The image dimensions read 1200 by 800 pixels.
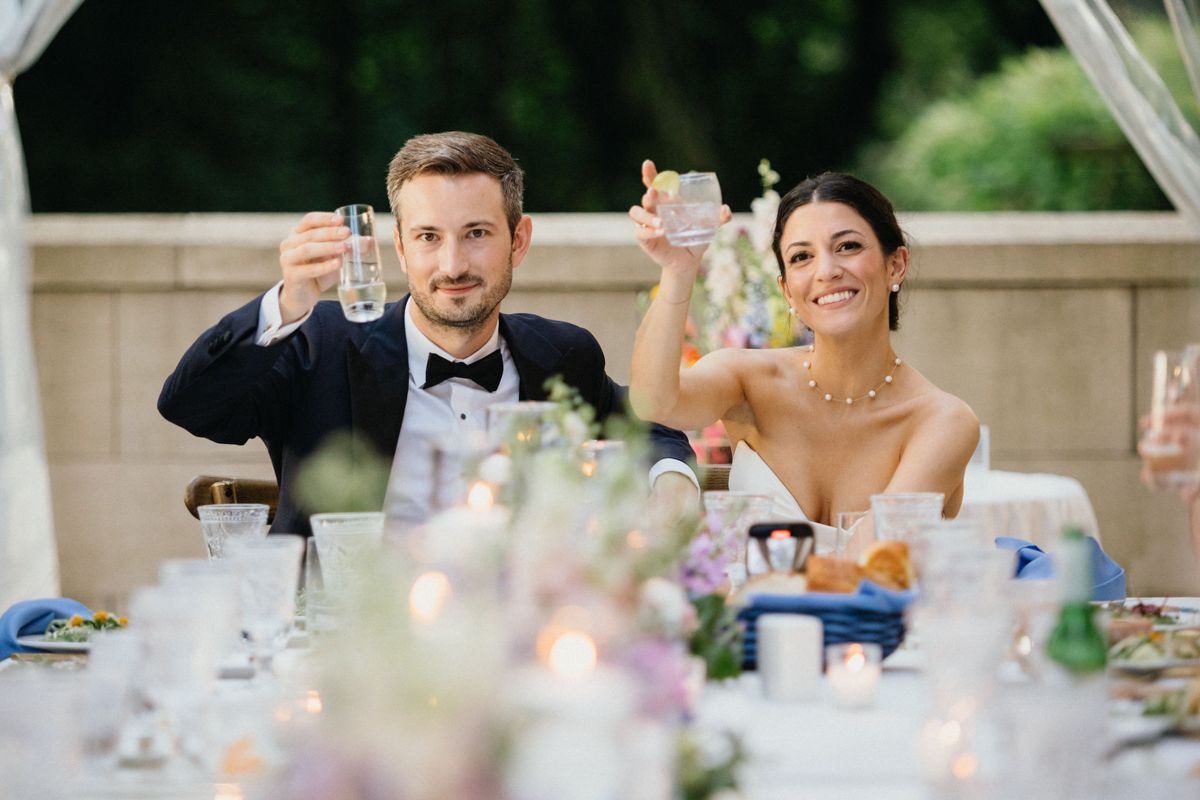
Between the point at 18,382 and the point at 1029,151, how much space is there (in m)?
7.97

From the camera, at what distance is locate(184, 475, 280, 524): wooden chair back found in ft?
10.00

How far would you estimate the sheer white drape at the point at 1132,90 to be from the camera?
13.9ft

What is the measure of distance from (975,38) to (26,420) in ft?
32.8

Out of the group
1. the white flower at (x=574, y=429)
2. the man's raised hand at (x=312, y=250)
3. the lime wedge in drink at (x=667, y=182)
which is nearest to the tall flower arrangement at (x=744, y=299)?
the lime wedge in drink at (x=667, y=182)

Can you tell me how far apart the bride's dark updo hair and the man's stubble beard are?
795 millimetres

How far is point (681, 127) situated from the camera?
10172 mm

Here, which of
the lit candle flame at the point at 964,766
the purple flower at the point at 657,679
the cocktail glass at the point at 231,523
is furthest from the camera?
the cocktail glass at the point at 231,523

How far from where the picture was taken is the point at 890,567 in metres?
A: 1.95

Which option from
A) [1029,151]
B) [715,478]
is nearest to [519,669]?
[715,478]

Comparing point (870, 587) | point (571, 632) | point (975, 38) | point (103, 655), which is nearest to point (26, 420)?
point (103, 655)

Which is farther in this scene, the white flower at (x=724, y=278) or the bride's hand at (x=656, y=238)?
the white flower at (x=724, y=278)

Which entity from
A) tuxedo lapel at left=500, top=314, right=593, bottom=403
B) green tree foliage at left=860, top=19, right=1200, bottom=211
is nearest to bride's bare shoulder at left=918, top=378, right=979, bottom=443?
tuxedo lapel at left=500, top=314, right=593, bottom=403

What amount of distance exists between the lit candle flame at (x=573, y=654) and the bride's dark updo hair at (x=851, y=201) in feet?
7.72

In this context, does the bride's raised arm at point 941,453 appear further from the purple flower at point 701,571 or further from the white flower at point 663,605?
the white flower at point 663,605
